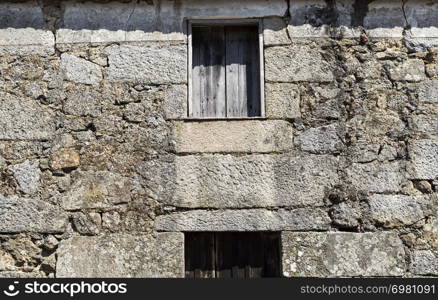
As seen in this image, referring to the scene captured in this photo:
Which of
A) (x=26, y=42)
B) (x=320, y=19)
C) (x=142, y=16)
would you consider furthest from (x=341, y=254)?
(x=26, y=42)

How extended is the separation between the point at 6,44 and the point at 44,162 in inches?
41.5

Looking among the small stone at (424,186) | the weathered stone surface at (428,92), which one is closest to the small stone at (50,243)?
the small stone at (424,186)

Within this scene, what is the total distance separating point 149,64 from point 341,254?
84.2 inches

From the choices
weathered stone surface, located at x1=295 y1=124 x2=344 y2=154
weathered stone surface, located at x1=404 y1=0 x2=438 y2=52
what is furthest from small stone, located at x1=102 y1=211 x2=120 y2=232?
weathered stone surface, located at x1=404 y1=0 x2=438 y2=52

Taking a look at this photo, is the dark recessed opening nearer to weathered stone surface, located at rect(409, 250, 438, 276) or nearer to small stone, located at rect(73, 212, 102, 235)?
small stone, located at rect(73, 212, 102, 235)

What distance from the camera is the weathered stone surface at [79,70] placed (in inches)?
206

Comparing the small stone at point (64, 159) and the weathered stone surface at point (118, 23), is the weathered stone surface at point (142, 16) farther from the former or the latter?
the small stone at point (64, 159)

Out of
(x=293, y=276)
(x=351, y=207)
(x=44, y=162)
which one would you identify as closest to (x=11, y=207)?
(x=44, y=162)

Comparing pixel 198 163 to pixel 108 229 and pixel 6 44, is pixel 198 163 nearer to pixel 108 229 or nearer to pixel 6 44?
pixel 108 229

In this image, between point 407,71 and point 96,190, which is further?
point 407,71

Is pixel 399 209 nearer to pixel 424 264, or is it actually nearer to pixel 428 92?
pixel 424 264

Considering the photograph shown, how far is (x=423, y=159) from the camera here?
5094 millimetres

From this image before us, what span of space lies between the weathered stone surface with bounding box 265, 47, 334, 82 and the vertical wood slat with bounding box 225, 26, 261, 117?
0.14 metres

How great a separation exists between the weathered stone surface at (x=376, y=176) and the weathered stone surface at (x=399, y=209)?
7 cm
